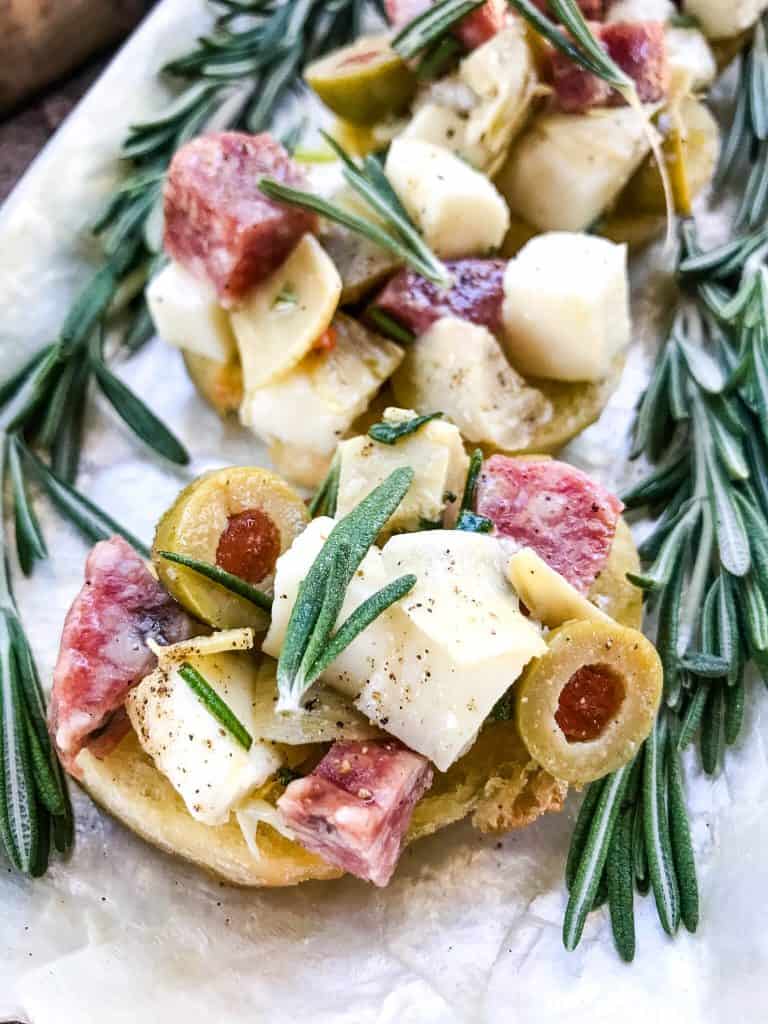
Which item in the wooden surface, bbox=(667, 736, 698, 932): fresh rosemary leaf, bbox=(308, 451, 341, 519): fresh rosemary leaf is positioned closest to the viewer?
bbox=(667, 736, 698, 932): fresh rosemary leaf

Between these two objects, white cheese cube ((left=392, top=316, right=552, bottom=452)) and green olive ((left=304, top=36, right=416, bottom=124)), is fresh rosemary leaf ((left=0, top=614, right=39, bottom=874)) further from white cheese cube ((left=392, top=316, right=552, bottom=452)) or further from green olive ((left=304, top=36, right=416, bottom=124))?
green olive ((left=304, top=36, right=416, bottom=124))

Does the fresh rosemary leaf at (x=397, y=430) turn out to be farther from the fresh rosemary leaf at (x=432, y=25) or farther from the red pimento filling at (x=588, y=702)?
the fresh rosemary leaf at (x=432, y=25)

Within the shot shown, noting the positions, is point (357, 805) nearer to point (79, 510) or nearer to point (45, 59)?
point (79, 510)

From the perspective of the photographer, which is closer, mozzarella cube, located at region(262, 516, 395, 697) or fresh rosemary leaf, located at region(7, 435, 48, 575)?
mozzarella cube, located at region(262, 516, 395, 697)

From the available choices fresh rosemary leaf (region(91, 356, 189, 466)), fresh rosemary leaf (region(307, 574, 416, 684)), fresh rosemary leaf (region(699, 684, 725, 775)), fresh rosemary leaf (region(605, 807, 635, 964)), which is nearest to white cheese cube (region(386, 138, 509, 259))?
fresh rosemary leaf (region(91, 356, 189, 466))

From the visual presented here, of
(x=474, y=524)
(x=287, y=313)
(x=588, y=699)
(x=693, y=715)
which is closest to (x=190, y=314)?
(x=287, y=313)

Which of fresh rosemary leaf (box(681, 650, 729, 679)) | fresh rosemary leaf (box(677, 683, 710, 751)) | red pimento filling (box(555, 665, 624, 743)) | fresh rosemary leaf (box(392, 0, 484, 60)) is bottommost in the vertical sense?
fresh rosemary leaf (box(677, 683, 710, 751))
